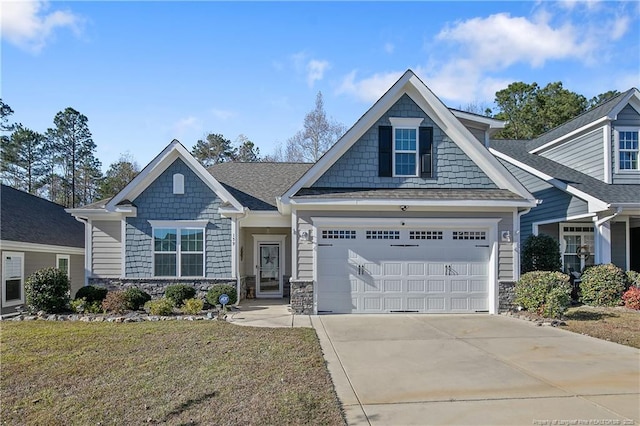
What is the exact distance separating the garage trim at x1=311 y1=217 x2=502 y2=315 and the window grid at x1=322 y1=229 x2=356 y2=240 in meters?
0.15

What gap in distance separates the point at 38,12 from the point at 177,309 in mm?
7634

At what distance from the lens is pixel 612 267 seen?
1232cm

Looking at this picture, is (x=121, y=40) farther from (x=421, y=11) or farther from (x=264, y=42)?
(x=421, y=11)

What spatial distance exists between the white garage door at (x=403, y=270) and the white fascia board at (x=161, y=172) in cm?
354

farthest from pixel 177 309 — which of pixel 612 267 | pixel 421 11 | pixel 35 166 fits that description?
pixel 35 166

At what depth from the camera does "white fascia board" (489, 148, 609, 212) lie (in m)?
12.7

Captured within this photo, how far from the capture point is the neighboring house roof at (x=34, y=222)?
14133 millimetres

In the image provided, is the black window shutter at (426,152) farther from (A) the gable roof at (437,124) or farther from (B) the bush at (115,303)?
(B) the bush at (115,303)

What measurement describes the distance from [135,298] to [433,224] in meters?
8.31

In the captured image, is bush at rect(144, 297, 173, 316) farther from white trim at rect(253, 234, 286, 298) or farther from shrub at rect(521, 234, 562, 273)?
shrub at rect(521, 234, 562, 273)

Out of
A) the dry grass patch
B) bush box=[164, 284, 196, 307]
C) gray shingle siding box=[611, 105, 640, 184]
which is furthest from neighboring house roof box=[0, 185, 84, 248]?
gray shingle siding box=[611, 105, 640, 184]

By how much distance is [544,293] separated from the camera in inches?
405

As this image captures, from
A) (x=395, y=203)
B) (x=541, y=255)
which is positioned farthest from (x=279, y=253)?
(x=541, y=255)

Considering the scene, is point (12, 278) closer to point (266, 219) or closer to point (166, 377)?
point (266, 219)
